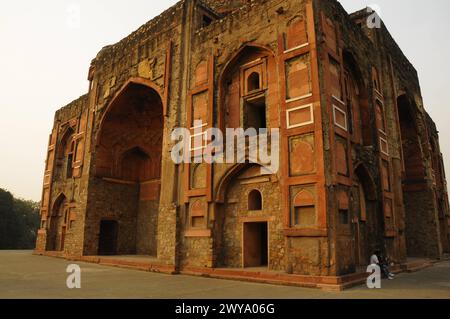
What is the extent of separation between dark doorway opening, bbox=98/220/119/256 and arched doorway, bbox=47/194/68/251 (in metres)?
3.78

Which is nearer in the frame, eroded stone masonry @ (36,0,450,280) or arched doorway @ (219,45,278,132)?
eroded stone masonry @ (36,0,450,280)

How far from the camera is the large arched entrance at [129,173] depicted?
16562 mm

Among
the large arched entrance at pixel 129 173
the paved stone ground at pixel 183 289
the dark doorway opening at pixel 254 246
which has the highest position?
the large arched entrance at pixel 129 173

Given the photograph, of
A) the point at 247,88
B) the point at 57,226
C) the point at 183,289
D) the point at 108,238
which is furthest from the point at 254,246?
the point at 57,226

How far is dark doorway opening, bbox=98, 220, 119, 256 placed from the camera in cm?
1672

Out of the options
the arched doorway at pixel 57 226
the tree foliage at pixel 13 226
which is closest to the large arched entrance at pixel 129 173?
the arched doorway at pixel 57 226

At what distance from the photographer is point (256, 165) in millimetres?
10211

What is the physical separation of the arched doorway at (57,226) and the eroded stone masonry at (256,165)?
6.17 ft

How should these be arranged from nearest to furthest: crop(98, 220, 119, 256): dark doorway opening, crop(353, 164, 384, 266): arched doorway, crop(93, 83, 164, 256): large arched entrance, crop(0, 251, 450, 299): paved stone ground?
1. crop(0, 251, 450, 299): paved stone ground
2. crop(353, 164, 384, 266): arched doorway
3. crop(93, 83, 164, 256): large arched entrance
4. crop(98, 220, 119, 256): dark doorway opening

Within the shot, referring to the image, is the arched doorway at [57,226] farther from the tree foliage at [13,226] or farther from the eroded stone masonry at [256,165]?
the tree foliage at [13,226]

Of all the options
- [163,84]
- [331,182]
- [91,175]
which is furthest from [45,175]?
[331,182]

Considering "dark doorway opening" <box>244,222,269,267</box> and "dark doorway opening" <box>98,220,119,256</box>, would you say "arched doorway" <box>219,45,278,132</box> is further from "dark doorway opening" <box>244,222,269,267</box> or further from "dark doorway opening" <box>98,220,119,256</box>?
"dark doorway opening" <box>98,220,119,256</box>

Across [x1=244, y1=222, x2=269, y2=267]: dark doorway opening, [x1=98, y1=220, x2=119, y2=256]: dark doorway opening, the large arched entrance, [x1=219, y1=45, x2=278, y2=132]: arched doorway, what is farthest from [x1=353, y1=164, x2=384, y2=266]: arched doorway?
[x1=98, y1=220, x2=119, y2=256]: dark doorway opening

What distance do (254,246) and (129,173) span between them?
9.78m
